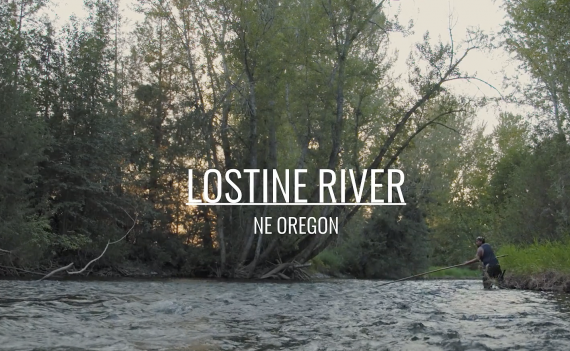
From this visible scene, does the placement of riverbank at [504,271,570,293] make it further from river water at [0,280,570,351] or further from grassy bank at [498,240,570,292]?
river water at [0,280,570,351]

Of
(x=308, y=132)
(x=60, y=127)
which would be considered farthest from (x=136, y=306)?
(x=60, y=127)

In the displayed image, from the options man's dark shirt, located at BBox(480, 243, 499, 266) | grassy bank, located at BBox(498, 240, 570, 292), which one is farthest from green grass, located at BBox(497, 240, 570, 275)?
man's dark shirt, located at BBox(480, 243, 499, 266)

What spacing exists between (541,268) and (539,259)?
1.53 feet

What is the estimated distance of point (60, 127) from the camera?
25.3m

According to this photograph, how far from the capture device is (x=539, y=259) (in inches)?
650

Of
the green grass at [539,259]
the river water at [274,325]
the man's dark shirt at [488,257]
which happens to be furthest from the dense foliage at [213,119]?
the river water at [274,325]

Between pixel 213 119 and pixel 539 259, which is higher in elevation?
pixel 213 119

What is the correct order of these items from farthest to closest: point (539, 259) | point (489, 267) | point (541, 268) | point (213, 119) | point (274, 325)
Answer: point (213, 119) → point (489, 267) → point (539, 259) → point (541, 268) → point (274, 325)

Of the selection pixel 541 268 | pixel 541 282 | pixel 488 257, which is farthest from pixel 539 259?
pixel 488 257

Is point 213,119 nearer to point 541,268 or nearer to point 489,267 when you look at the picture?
point 489,267

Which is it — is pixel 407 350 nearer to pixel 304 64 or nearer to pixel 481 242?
pixel 481 242

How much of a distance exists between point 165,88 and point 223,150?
20.2 ft

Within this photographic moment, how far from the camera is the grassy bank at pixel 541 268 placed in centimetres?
1502

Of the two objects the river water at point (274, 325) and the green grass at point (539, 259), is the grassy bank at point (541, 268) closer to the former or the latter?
the green grass at point (539, 259)
